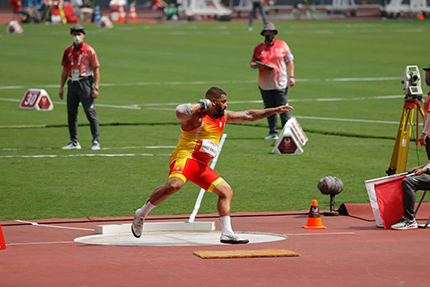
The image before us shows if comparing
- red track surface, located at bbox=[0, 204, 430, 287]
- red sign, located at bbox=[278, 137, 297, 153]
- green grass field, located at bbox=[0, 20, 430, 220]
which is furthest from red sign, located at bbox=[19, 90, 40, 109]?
red track surface, located at bbox=[0, 204, 430, 287]

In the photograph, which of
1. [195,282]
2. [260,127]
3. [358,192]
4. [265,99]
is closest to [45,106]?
[260,127]

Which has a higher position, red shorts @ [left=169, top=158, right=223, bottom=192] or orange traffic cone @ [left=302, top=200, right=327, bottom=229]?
red shorts @ [left=169, top=158, right=223, bottom=192]

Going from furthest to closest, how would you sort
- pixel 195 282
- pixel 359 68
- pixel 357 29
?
1. pixel 357 29
2. pixel 359 68
3. pixel 195 282

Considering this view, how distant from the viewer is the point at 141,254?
9.18m

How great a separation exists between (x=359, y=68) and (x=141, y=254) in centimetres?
2557

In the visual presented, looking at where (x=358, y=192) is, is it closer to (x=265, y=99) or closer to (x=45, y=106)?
(x=265, y=99)

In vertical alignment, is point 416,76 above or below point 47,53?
above

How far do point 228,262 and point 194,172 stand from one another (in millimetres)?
1554

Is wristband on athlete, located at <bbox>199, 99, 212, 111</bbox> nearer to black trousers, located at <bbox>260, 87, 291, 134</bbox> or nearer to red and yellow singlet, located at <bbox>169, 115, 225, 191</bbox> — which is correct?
red and yellow singlet, located at <bbox>169, 115, 225, 191</bbox>

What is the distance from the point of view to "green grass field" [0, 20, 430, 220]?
13422mm

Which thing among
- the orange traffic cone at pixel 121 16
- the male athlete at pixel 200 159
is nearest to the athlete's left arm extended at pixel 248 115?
the male athlete at pixel 200 159

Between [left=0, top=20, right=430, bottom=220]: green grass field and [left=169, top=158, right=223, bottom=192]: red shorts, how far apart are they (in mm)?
2351

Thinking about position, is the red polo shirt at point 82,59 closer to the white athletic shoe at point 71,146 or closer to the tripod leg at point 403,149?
the white athletic shoe at point 71,146

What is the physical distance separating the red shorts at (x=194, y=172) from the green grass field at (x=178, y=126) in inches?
92.6
